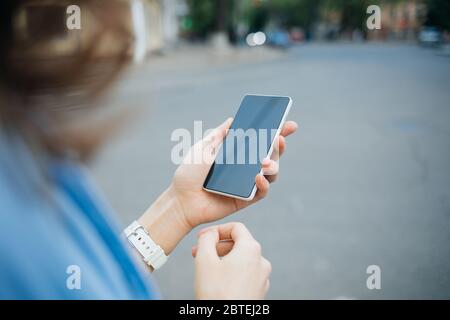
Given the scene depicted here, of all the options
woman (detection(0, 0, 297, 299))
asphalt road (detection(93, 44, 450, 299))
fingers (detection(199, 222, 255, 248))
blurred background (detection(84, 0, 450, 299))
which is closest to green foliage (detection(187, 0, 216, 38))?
blurred background (detection(84, 0, 450, 299))

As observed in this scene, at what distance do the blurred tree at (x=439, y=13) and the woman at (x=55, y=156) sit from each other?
37.5 inches

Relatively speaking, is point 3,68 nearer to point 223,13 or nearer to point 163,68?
point 163,68

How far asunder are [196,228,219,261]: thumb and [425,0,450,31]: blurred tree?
0.86 metres

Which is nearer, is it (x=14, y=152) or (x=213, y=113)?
(x=14, y=152)

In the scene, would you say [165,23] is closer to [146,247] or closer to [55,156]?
[146,247]

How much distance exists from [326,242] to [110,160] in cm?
224

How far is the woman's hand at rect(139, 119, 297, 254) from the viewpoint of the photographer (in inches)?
48.2

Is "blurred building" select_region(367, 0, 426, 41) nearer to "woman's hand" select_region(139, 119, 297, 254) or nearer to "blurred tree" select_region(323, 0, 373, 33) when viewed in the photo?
"blurred tree" select_region(323, 0, 373, 33)

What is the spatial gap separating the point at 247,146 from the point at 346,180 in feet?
8.12

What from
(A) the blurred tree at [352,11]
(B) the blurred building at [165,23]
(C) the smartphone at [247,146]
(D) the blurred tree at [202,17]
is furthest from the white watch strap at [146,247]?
(D) the blurred tree at [202,17]

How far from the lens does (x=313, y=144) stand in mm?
4629

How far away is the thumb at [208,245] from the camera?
0.90 metres

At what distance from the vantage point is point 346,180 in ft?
11.8

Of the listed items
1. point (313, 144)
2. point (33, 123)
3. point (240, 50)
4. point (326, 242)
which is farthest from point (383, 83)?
point (240, 50)
